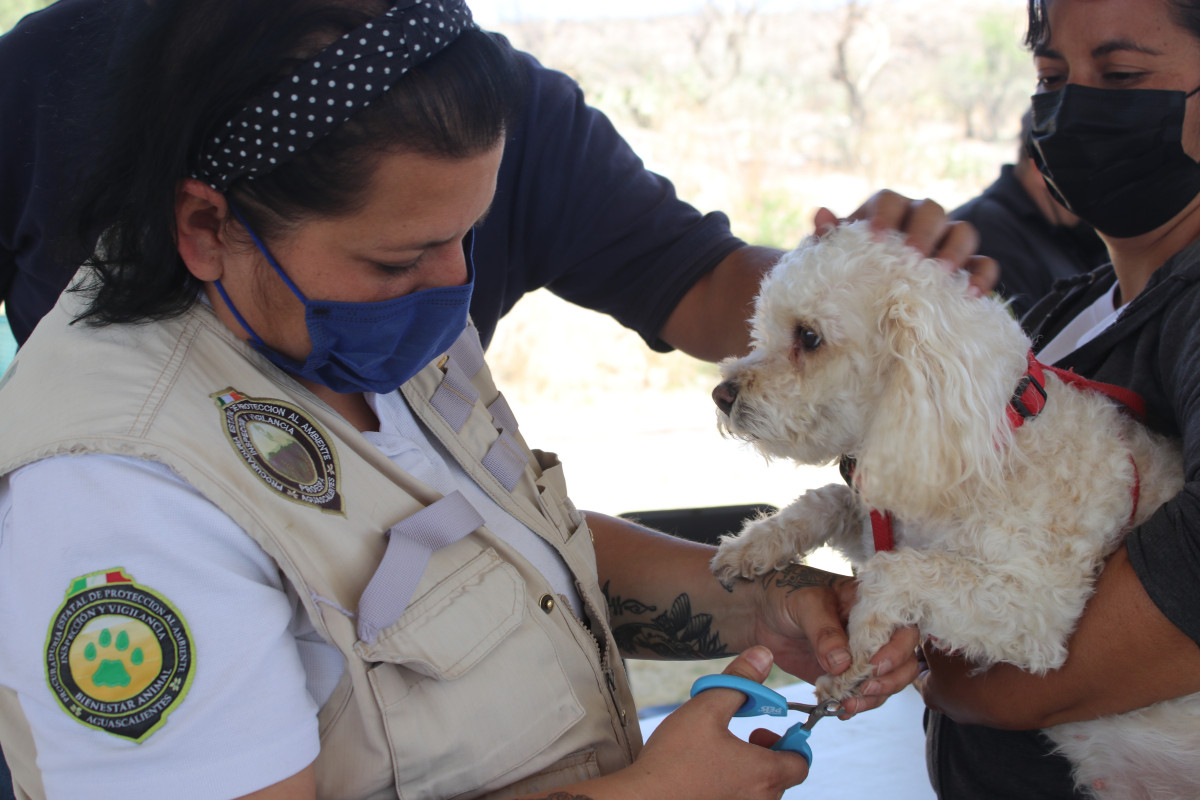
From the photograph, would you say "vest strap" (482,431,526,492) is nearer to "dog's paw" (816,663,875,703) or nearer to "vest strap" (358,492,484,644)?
"vest strap" (358,492,484,644)

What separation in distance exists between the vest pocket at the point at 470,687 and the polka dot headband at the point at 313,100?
1.78ft

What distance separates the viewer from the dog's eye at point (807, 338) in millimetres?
1439

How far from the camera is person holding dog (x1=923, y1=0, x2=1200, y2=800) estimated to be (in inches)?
43.8

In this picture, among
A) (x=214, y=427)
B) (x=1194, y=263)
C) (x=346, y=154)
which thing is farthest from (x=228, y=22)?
(x=1194, y=263)

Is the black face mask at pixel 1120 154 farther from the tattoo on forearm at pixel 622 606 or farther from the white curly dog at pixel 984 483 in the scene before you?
the tattoo on forearm at pixel 622 606

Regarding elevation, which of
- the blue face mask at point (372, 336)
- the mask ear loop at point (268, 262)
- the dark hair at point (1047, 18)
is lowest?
the blue face mask at point (372, 336)

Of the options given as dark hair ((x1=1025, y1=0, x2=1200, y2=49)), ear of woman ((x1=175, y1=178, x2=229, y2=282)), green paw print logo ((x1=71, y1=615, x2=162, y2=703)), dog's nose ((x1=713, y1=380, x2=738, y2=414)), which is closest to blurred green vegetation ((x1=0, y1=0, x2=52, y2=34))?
ear of woman ((x1=175, y1=178, x2=229, y2=282))

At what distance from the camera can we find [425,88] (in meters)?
0.98

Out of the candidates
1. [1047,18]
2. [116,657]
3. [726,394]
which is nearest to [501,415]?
[726,394]

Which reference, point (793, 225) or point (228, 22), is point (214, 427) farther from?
point (793, 225)

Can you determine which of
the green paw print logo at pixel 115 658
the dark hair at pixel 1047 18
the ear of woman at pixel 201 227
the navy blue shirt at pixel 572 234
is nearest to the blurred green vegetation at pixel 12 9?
the navy blue shirt at pixel 572 234

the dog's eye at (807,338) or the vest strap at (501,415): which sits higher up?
the dog's eye at (807,338)

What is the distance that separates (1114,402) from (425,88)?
111cm

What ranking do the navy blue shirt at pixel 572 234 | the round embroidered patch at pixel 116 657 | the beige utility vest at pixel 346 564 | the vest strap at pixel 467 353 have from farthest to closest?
1. the navy blue shirt at pixel 572 234
2. the vest strap at pixel 467 353
3. the beige utility vest at pixel 346 564
4. the round embroidered patch at pixel 116 657
